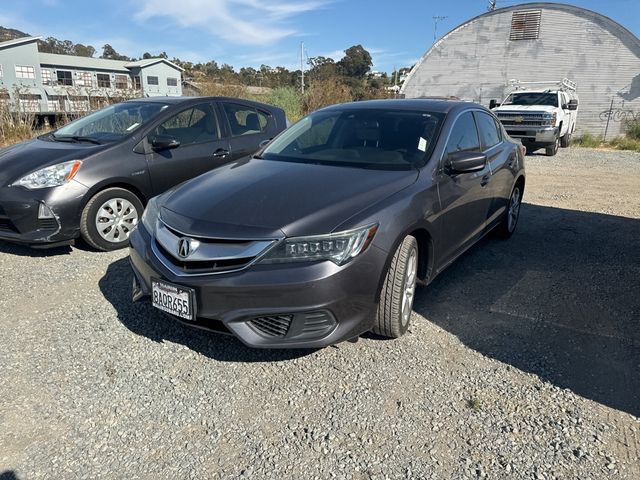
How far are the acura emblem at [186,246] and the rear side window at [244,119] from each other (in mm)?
3580

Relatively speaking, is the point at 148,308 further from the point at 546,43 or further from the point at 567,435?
the point at 546,43

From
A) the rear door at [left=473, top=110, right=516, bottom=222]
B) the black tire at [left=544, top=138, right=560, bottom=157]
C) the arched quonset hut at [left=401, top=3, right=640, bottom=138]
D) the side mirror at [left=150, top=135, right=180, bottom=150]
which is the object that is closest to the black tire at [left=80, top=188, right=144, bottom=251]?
the side mirror at [left=150, top=135, right=180, bottom=150]

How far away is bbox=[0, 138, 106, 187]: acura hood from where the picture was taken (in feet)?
14.9

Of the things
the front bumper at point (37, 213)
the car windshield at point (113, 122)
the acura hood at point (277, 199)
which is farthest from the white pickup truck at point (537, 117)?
the front bumper at point (37, 213)

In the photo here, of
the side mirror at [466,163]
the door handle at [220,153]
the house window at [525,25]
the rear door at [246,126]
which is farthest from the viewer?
the house window at [525,25]

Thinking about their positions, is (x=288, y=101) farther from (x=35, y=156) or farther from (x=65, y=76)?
(x=65, y=76)

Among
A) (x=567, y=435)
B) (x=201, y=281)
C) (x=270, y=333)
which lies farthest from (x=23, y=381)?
(x=567, y=435)

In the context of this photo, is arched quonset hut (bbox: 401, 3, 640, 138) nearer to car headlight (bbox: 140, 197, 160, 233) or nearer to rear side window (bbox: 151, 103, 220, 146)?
rear side window (bbox: 151, 103, 220, 146)

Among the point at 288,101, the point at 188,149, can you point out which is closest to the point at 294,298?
the point at 188,149

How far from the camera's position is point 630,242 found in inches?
218

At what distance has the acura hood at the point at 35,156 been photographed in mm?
4535

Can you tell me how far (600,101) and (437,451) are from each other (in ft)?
76.3

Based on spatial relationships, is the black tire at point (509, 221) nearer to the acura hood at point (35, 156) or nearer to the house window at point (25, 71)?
the acura hood at point (35, 156)

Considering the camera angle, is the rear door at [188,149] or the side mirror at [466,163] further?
the rear door at [188,149]
